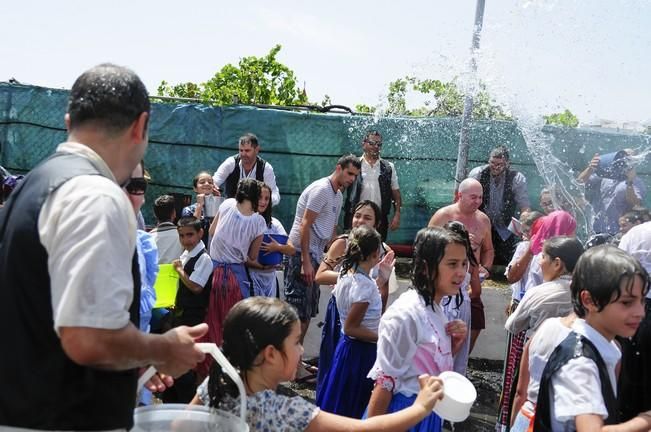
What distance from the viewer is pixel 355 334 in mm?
4727

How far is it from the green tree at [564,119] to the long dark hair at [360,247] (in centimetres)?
420

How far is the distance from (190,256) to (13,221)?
4.34 metres

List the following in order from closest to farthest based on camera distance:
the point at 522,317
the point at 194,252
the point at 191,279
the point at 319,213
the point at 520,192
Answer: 1. the point at 522,317
2. the point at 191,279
3. the point at 194,252
4. the point at 319,213
5. the point at 520,192

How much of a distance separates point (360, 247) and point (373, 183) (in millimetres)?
3726

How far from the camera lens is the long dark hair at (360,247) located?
4.92 meters

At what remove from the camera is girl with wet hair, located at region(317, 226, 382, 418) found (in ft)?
15.6

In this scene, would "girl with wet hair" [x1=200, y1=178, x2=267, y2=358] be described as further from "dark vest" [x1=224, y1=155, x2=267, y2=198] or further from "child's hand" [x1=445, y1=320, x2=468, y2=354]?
"child's hand" [x1=445, y1=320, x2=468, y2=354]

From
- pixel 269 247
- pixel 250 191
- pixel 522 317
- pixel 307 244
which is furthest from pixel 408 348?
pixel 307 244

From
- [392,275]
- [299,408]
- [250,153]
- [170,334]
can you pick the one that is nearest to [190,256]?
[392,275]

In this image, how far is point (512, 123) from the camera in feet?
29.3

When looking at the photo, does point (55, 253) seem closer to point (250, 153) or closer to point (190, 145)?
point (250, 153)

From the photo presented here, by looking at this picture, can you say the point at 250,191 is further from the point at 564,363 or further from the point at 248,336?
the point at 564,363

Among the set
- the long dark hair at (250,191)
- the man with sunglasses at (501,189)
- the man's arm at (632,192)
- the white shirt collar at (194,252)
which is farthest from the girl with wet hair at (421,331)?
the man with sunglasses at (501,189)

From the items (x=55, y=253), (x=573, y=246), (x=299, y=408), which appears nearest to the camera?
(x=55, y=253)
